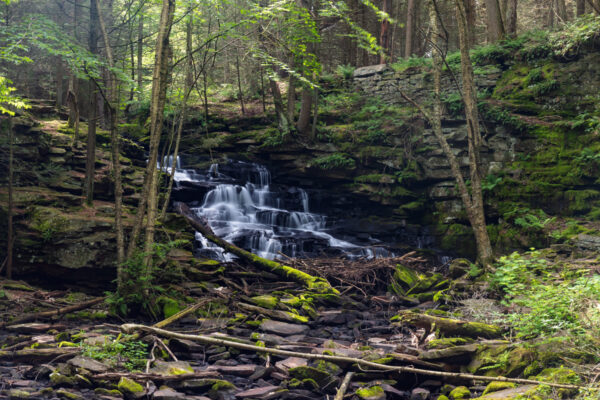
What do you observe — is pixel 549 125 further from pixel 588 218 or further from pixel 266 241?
pixel 266 241

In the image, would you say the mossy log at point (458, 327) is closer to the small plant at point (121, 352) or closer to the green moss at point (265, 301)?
the green moss at point (265, 301)

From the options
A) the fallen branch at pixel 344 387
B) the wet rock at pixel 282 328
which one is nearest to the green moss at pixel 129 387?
the fallen branch at pixel 344 387

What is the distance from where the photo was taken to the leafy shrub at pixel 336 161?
607 inches

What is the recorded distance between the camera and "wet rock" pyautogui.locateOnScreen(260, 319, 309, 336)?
6.45 meters

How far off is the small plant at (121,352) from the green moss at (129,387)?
1.09 ft

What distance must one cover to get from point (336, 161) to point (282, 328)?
9.62m

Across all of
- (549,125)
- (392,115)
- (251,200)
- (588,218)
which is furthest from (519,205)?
(251,200)

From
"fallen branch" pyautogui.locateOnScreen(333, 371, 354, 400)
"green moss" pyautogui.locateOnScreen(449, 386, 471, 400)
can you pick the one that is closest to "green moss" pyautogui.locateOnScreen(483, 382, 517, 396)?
"green moss" pyautogui.locateOnScreen(449, 386, 471, 400)

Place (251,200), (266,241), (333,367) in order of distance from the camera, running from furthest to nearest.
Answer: (251,200), (266,241), (333,367)

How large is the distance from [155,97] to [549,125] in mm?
11796

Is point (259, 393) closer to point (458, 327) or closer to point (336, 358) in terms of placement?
point (336, 358)

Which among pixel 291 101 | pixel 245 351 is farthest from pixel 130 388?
pixel 291 101

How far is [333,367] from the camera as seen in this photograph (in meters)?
4.99

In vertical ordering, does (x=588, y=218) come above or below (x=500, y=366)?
above
